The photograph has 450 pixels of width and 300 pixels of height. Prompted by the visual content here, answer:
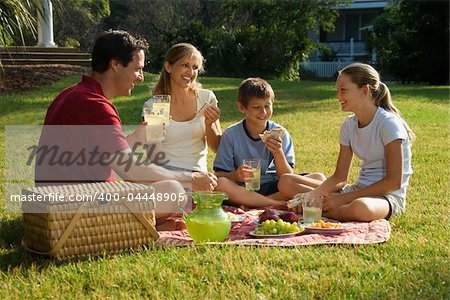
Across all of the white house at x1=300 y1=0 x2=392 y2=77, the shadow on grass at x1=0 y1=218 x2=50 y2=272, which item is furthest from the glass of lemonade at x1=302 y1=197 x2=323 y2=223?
the white house at x1=300 y1=0 x2=392 y2=77

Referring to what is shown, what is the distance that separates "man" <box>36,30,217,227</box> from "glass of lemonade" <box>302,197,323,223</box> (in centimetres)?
73

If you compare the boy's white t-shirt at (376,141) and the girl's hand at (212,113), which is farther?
the girl's hand at (212,113)

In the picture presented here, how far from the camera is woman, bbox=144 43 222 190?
602 cm

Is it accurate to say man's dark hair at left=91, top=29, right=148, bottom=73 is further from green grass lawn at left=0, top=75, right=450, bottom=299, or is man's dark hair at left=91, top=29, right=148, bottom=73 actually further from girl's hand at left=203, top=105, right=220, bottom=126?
green grass lawn at left=0, top=75, right=450, bottom=299

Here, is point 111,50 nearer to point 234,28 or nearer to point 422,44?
point 422,44

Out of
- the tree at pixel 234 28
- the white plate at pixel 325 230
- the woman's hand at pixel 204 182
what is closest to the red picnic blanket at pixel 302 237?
the white plate at pixel 325 230

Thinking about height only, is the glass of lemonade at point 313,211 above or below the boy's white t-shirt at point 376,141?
below

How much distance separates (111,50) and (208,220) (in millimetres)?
1368

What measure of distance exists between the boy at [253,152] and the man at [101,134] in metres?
0.88

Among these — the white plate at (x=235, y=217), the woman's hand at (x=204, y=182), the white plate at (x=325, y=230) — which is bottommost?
the white plate at (x=235, y=217)

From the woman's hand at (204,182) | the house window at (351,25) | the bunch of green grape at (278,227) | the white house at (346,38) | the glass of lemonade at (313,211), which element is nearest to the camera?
the bunch of green grape at (278,227)

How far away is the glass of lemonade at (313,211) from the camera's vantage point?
17.1 feet

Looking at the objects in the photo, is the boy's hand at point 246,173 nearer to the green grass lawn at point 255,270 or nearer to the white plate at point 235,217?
the white plate at point 235,217

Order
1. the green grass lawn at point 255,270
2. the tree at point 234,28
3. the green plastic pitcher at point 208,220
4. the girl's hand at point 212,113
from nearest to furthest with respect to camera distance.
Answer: the green grass lawn at point 255,270
the green plastic pitcher at point 208,220
the girl's hand at point 212,113
the tree at point 234,28
